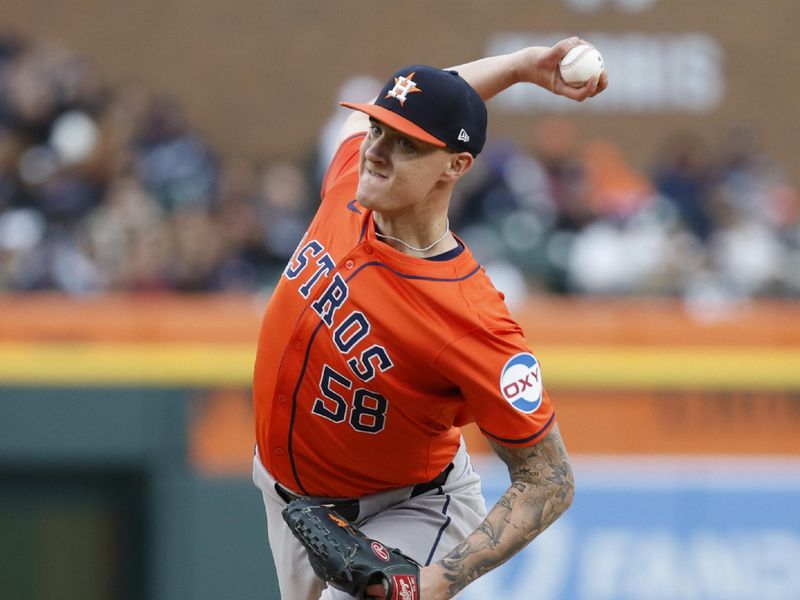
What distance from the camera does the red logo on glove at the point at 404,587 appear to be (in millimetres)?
3514

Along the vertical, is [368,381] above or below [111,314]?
above

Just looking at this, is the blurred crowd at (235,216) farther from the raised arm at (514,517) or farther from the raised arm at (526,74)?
the raised arm at (514,517)

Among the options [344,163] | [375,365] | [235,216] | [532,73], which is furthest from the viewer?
[235,216]

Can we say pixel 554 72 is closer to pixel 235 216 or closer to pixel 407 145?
pixel 407 145

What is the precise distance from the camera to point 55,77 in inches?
416

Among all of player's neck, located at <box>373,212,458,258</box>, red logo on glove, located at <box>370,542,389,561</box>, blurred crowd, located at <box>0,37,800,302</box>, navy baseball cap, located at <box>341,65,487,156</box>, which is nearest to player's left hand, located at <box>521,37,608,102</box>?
navy baseball cap, located at <box>341,65,487,156</box>

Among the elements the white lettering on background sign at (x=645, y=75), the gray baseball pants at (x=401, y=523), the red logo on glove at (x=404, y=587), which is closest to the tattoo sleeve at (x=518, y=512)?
the red logo on glove at (x=404, y=587)

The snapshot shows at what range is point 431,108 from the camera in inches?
144

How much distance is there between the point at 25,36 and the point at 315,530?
10308 mm

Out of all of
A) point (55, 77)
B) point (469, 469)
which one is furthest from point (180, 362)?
point (55, 77)

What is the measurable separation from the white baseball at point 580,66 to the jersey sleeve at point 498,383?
827mm

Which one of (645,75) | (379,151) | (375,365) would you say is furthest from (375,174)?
(645,75)

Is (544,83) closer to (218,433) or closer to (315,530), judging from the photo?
(315,530)

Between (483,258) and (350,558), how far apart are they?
20.4 feet
